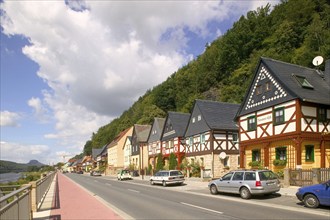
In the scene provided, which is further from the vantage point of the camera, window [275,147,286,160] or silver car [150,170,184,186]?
silver car [150,170,184,186]

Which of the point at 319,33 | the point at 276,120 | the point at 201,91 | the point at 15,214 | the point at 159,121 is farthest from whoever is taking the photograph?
the point at 201,91

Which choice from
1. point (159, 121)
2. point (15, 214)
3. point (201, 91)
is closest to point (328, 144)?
point (15, 214)

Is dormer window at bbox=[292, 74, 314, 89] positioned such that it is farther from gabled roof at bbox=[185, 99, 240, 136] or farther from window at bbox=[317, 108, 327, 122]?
gabled roof at bbox=[185, 99, 240, 136]

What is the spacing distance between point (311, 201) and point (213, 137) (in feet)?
84.4

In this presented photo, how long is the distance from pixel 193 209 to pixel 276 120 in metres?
16.2

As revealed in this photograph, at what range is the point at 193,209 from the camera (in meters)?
14.7

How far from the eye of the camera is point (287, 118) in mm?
26938

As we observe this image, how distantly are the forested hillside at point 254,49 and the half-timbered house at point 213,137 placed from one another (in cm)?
1452

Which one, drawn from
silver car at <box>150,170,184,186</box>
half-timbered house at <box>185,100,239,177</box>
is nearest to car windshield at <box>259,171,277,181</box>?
silver car at <box>150,170,184,186</box>

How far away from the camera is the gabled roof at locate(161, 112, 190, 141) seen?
50188 millimetres

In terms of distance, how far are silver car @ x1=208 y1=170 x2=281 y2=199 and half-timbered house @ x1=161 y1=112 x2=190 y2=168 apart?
2763 cm

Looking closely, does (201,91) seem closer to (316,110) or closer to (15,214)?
(316,110)

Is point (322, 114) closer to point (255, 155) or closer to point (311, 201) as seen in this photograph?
point (255, 155)

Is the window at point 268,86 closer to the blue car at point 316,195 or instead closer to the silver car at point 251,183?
the silver car at point 251,183
